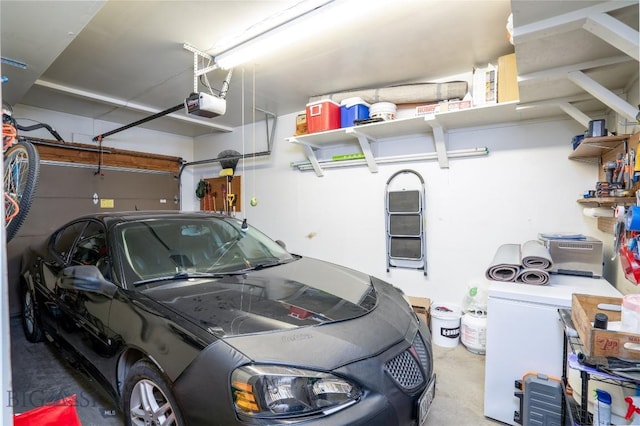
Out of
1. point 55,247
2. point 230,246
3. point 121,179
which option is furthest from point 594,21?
point 121,179

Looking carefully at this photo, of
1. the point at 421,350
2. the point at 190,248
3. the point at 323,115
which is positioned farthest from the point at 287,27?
the point at 421,350

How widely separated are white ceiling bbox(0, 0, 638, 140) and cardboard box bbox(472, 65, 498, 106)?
19 cm

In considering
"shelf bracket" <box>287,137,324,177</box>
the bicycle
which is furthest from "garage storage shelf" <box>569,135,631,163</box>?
the bicycle

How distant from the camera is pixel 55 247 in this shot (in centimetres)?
259

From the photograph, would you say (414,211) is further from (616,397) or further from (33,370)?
(33,370)

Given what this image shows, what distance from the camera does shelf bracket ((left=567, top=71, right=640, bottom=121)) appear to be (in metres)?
1.74

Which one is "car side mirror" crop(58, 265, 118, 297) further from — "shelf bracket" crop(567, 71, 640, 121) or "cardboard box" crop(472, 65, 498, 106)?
"cardboard box" crop(472, 65, 498, 106)

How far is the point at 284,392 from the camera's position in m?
1.18

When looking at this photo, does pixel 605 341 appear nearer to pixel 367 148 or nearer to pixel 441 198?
pixel 441 198

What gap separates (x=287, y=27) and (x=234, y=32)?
0.51 meters

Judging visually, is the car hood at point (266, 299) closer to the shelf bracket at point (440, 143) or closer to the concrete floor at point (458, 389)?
the concrete floor at point (458, 389)

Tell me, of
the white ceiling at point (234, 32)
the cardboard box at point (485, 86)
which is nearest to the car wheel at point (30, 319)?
the white ceiling at point (234, 32)

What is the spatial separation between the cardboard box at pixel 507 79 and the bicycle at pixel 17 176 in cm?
336

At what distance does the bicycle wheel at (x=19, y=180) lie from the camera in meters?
1.65
